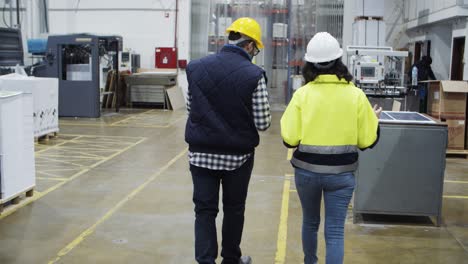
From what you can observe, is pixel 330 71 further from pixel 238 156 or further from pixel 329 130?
pixel 238 156

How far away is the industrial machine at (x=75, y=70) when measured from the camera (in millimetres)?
12531

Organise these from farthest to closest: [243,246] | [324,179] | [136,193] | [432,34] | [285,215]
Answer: [432,34] → [136,193] → [285,215] → [243,246] → [324,179]

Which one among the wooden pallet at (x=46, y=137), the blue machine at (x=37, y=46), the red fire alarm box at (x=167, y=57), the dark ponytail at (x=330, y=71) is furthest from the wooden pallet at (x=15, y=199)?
the red fire alarm box at (x=167, y=57)

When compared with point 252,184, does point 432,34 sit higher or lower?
higher

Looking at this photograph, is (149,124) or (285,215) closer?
(285,215)

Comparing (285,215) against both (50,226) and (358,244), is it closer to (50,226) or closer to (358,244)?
(358,244)

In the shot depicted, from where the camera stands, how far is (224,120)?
331 cm

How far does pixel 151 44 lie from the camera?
16.5 m

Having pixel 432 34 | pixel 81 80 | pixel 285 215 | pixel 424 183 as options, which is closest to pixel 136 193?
pixel 285 215

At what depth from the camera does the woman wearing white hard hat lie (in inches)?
124

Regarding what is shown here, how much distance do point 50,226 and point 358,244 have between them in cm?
285

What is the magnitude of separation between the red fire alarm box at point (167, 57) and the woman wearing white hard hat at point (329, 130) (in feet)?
42.7

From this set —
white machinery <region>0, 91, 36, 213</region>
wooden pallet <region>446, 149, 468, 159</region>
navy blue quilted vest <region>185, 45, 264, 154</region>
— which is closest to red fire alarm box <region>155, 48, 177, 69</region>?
wooden pallet <region>446, 149, 468, 159</region>

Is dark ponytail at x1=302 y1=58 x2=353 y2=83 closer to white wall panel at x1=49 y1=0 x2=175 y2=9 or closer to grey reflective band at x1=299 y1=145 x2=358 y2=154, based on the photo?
grey reflective band at x1=299 y1=145 x2=358 y2=154
